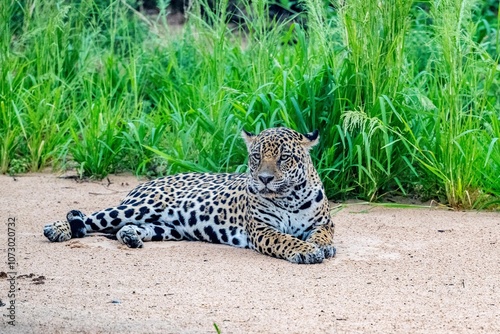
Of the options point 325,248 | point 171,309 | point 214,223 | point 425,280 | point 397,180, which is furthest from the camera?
point 397,180

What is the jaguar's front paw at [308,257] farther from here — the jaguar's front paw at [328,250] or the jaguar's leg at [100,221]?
the jaguar's leg at [100,221]

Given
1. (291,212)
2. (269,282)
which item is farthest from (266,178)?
(269,282)

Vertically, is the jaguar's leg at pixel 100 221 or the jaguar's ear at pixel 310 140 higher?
the jaguar's ear at pixel 310 140

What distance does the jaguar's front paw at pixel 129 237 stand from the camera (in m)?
7.24

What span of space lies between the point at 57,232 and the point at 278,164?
5.18ft

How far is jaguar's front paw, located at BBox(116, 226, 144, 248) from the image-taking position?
724 cm

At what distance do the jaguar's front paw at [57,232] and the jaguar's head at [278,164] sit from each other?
4.23ft

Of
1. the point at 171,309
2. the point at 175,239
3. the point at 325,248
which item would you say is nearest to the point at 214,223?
the point at 175,239

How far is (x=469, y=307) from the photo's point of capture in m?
5.72

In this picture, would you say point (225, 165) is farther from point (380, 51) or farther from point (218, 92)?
point (380, 51)

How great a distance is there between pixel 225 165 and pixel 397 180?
1.46 meters

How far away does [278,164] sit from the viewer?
7.07 meters

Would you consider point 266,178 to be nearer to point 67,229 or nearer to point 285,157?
point 285,157

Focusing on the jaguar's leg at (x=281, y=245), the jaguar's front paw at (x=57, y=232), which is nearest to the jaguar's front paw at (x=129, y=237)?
the jaguar's front paw at (x=57, y=232)
